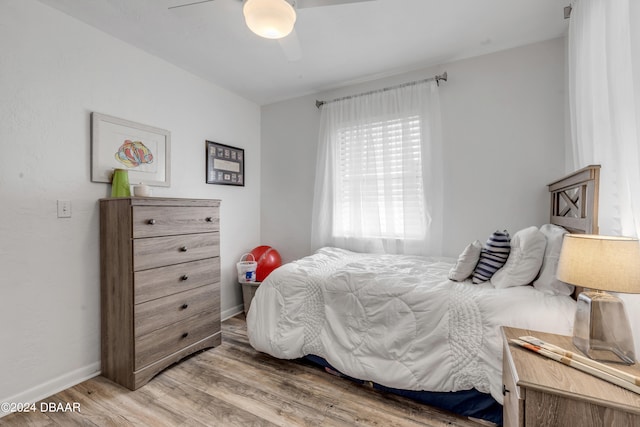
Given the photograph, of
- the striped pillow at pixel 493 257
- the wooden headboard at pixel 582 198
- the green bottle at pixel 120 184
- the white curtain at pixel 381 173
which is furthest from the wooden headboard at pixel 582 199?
the green bottle at pixel 120 184

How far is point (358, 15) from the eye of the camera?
198cm

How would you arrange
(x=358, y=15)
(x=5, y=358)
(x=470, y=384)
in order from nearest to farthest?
(x=470, y=384)
(x=5, y=358)
(x=358, y=15)

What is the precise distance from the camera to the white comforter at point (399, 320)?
→ 4.85 ft

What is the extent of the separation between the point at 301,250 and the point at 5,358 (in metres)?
2.43

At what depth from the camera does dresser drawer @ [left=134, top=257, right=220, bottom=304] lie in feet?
6.25

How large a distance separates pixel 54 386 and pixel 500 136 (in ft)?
12.5

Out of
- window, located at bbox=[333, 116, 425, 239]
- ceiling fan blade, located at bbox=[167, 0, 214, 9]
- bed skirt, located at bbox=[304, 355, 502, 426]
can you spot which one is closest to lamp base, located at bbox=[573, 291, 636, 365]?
bed skirt, located at bbox=[304, 355, 502, 426]

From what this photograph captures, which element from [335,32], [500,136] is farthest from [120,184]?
[500,136]

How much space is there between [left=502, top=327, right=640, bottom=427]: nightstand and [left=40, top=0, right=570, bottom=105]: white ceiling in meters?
2.11

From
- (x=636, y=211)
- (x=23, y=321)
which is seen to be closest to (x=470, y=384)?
(x=636, y=211)

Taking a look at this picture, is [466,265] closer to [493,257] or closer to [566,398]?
[493,257]

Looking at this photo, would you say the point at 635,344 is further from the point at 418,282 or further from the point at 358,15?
the point at 358,15

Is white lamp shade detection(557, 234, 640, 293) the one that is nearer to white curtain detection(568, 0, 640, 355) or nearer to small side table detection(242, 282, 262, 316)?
white curtain detection(568, 0, 640, 355)

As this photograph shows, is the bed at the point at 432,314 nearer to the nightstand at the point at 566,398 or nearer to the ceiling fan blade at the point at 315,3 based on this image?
the nightstand at the point at 566,398
